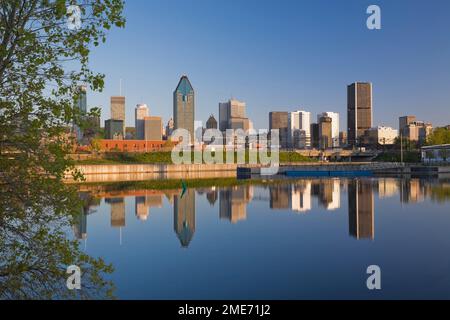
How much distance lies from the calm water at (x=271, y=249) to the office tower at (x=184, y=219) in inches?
3.4

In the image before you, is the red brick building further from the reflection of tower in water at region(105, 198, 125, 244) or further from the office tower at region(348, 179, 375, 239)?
the office tower at region(348, 179, 375, 239)

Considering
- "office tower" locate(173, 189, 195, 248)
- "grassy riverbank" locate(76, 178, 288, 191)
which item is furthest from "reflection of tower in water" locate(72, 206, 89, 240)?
"grassy riverbank" locate(76, 178, 288, 191)

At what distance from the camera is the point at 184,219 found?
34.5 meters

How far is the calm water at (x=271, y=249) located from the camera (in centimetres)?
1577

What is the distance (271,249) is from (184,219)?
1318cm

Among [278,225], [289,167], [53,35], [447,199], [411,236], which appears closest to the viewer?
[53,35]

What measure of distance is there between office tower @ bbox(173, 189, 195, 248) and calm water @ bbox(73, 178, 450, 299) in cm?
9

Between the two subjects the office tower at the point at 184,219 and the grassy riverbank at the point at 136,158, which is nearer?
the office tower at the point at 184,219

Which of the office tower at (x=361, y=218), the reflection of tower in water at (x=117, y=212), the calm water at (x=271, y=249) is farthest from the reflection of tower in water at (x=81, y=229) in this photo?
the office tower at (x=361, y=218)

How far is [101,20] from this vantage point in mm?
12828

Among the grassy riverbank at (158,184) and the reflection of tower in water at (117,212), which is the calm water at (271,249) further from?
the grassy riverbank at (158,184)
